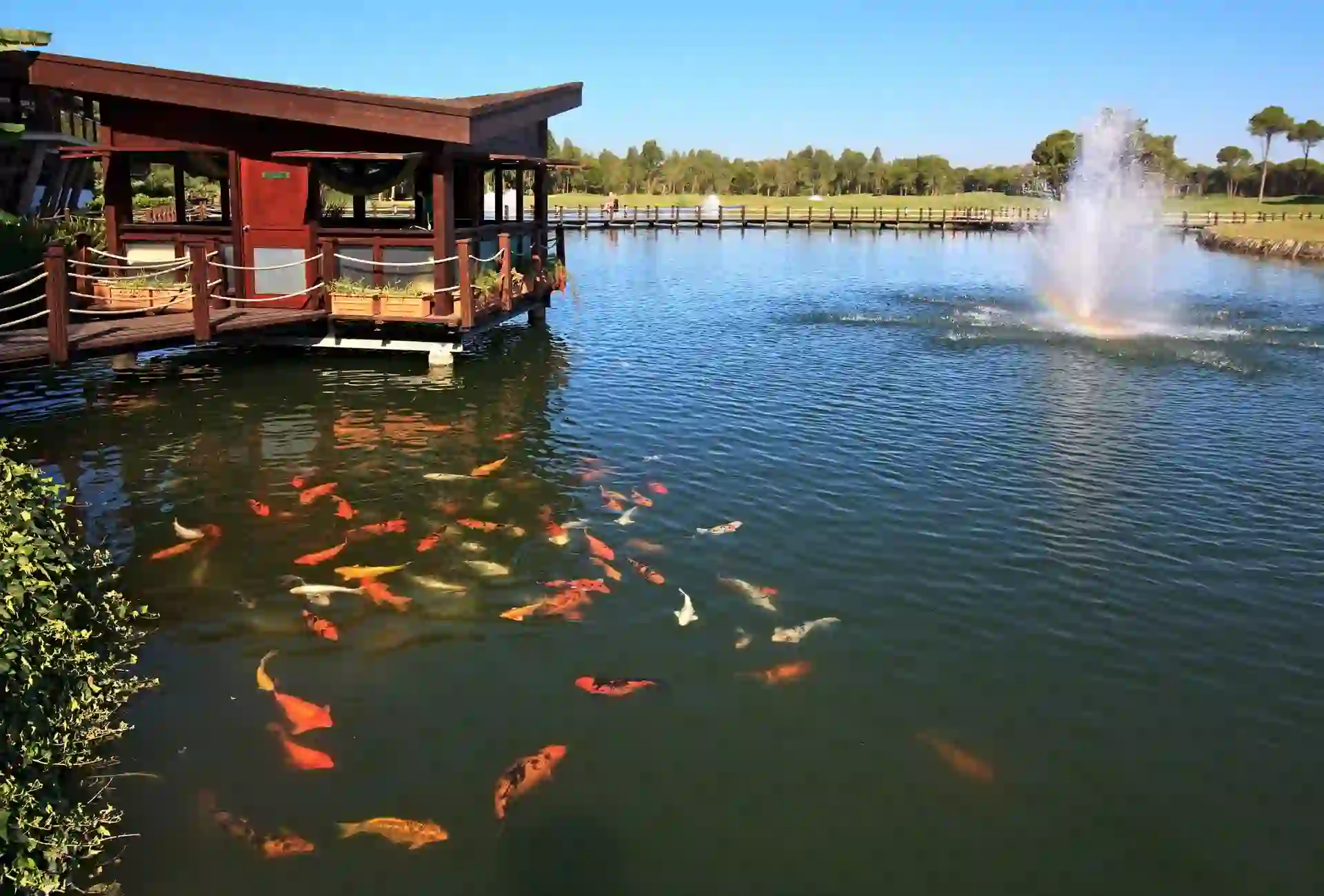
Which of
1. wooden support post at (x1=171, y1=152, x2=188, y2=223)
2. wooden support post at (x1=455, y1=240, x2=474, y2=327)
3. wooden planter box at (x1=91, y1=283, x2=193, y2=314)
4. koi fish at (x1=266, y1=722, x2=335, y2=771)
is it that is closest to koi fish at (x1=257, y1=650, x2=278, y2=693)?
koi fish at (x1=266, y1=722, x2=335, y2=771)

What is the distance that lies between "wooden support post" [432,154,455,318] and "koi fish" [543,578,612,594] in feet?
36.9

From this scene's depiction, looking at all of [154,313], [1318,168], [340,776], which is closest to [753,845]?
[340,776]

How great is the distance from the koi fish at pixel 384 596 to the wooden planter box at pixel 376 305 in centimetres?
1104

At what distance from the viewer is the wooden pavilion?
21.1m

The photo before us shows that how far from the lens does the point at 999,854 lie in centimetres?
746

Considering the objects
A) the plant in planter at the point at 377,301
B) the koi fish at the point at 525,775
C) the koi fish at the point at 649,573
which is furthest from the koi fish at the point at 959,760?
the plant in planter at the point at 377,301

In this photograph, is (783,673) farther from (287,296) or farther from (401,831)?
(287,296)

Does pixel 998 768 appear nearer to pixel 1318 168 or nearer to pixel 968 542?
pixel 968 542

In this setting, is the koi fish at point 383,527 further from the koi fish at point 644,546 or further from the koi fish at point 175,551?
the koi fish at point 644,546

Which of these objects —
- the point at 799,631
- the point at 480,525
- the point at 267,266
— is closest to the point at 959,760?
the point at 799,631

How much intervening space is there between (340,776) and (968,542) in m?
7.98

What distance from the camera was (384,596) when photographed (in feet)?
37.5

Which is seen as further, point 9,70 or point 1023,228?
point 1023,228

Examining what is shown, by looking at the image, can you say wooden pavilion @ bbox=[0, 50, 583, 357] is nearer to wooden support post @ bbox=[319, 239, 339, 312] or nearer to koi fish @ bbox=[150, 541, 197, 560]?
wooden support post @ bbox=[319, 239, 339, 312]
